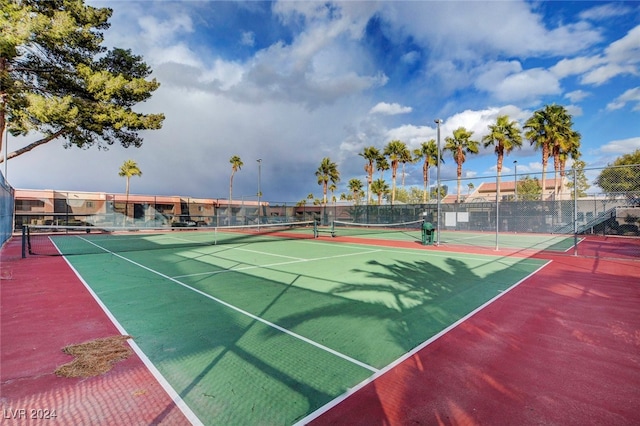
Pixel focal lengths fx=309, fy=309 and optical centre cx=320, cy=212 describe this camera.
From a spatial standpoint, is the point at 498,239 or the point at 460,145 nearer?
the point at 498,239

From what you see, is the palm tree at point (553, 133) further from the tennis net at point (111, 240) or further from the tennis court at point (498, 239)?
the tennis net at point (111, 240)

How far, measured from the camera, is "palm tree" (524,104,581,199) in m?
30.9

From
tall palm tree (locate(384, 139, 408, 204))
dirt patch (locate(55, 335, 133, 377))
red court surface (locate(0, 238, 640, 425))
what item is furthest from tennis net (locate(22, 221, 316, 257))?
tall palm tree (locate(384, 139, 408, 204))

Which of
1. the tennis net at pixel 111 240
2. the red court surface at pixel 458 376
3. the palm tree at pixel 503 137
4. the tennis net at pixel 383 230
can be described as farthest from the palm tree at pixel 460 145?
the red court surface at pixel 458 376

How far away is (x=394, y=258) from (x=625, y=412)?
9.65 m

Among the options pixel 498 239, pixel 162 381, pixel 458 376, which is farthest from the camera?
pixel 498 239

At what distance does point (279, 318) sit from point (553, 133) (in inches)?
1436

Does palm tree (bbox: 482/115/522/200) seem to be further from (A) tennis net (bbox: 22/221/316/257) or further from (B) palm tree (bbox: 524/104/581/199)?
(A) tennis net (bbox: 22/221/316/257)

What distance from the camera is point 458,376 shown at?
3625mm

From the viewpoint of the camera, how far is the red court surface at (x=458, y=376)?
2938mm

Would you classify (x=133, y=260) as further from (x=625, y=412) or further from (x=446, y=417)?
(x=625, y=412)

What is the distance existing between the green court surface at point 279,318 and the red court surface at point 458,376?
301 millimetres

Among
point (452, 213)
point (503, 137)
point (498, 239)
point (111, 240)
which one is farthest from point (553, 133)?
point (111, 240)

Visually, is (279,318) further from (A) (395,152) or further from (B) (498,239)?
(A) (395,152)
